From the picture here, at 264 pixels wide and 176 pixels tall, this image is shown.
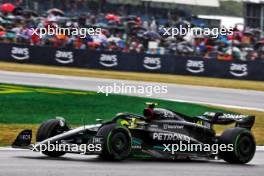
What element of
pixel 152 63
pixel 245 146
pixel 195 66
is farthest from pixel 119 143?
pixel 195 66

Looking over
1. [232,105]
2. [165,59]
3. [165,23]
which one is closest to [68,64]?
[165,59]

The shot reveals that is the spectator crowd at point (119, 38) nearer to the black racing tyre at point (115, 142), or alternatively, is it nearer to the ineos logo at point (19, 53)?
the ineos logo at point (19, 53)

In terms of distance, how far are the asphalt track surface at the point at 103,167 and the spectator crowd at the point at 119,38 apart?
2131 centimetres

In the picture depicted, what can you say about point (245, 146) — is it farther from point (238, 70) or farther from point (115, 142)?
point (238, 70)

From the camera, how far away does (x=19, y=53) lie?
32.2 metres

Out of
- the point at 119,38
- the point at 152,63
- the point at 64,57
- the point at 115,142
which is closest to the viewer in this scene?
the point at 115,142

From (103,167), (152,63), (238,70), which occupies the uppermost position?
(152,63)

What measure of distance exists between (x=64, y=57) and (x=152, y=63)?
154 inches

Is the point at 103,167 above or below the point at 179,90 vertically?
below

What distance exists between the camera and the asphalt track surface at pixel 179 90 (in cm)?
2361

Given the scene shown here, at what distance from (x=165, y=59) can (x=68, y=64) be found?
169 inches

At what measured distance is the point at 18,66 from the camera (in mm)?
30969

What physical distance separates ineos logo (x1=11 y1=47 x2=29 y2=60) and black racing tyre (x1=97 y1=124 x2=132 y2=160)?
A: 22099 mm

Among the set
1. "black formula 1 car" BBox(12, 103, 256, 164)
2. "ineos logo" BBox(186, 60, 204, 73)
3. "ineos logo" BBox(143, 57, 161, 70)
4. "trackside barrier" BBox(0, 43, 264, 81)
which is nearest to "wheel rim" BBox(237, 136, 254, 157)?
"black formula 1 car" BBox(12, 103, 256, 164)
